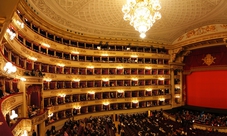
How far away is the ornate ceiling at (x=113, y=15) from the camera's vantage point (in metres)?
14.5

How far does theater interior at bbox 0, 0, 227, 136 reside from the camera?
12.9 meters

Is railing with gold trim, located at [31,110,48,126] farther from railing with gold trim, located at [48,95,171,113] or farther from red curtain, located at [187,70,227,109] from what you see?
red curtain, located at [187,70,227,109]

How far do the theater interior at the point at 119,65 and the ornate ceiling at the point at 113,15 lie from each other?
0.09 m

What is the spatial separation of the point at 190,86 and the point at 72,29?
18.7 metres

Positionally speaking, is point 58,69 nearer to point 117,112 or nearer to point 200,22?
point 117,112

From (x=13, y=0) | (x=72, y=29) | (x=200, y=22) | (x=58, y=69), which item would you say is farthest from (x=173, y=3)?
(x=13, y=0)

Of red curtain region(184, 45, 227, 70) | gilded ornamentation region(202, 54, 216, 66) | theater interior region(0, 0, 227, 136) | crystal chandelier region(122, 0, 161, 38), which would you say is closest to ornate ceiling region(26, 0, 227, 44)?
theater interior region(0, 0, 227, 136)

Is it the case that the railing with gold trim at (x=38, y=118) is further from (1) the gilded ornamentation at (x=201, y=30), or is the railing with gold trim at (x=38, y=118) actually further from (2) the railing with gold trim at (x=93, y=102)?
(1) the gilded ornamentation at (x=201, y=30)

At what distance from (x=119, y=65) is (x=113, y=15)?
7796 mm

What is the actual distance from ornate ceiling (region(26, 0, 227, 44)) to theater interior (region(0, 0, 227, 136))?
0.29 feet

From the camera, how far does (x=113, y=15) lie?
17062 mm

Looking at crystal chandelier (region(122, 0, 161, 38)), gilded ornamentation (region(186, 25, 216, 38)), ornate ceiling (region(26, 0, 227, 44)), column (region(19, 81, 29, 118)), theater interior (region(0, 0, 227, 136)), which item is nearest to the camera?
crystal chandelier (region(122, 0, 161, 38))

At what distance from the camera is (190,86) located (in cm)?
2473

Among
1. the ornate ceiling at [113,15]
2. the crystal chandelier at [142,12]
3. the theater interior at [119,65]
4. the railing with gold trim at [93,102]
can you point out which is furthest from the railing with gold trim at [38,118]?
the ornate ceiling at [113,15]
